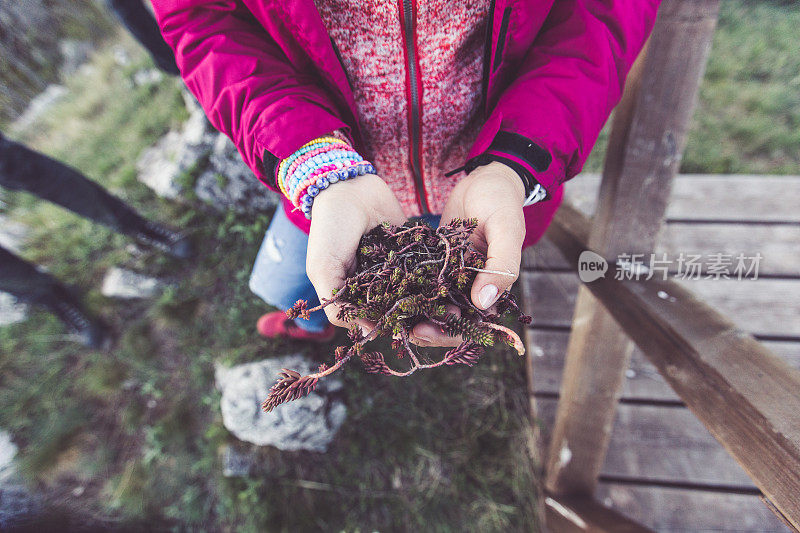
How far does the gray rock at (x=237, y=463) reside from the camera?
2.66m

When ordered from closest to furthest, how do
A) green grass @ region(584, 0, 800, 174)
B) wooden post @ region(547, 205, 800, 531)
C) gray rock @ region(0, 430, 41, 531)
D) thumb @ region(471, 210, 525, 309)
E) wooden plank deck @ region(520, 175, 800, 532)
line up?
wooden post @ region(547, 205, 800, 531), thumb @ region(471, 210, 525, 309), wooden plank deck @ region(520, 175, 800, 532), gray rock @ region(0, 430, 41, 531), green grass @ region(584, 0, 800, 174)

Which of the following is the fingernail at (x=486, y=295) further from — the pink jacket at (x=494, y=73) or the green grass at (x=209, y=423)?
the green grass at (x=209, y=423)

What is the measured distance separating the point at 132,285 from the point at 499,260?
330 cm

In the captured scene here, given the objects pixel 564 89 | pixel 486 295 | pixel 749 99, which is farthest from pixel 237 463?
pixel 749 99

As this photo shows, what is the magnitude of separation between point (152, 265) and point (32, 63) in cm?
764

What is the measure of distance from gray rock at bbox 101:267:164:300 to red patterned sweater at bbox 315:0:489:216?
251 centimetres

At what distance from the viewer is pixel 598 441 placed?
218 centimetres

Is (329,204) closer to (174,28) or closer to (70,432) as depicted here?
(174,28)

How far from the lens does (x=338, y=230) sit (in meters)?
1.30

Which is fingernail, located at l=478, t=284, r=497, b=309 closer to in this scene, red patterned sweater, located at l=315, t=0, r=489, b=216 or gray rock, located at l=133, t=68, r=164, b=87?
red patterned sweater, located at l=315, t=0, r=489, b=216

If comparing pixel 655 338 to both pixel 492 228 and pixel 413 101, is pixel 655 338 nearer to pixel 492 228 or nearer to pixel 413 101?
pixel 492 228

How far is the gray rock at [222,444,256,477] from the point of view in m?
2.66

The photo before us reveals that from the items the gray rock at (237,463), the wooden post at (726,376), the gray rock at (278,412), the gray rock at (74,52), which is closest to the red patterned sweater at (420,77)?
the wooden post at (726,376)

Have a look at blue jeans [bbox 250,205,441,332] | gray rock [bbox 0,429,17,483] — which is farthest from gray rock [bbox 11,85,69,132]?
blue jeans [bbox 250,205,441,332]
